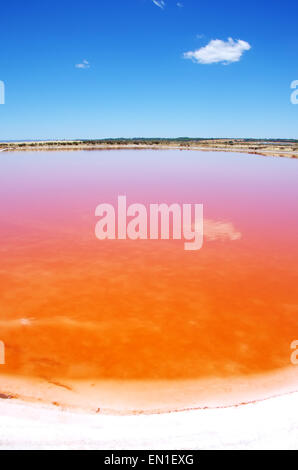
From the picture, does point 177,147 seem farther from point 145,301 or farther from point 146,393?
point 146,393

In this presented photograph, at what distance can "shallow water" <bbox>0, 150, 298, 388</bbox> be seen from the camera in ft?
12.8

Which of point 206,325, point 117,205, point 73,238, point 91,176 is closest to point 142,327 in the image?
point 206,325

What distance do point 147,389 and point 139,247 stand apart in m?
3.99

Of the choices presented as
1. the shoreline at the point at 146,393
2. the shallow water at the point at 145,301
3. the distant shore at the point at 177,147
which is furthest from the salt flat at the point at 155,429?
the distant shore at the point at 177,147

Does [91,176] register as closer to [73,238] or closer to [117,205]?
[117,205]

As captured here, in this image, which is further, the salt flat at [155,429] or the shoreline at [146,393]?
the shoreline at [146,393]

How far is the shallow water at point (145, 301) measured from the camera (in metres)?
3.91

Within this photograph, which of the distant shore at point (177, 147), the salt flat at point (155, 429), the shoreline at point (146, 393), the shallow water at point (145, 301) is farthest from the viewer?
the distant shore at point (177, 147)

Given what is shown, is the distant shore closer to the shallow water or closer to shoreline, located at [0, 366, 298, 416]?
the shallow water

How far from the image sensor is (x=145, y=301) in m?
5.08

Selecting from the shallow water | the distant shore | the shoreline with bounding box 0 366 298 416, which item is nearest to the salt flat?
the shoreline with bounding box 0 366 298 416

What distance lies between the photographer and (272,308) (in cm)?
493

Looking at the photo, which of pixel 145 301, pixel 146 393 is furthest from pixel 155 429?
pixel 145 301

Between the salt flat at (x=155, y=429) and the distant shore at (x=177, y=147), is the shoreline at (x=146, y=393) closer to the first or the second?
the salt flat at (x=155, y=429)
